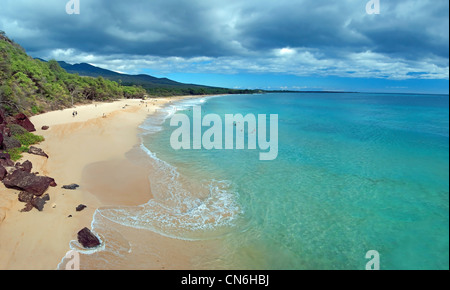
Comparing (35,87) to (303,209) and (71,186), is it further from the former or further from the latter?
(303,209)

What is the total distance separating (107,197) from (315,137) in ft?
93.3

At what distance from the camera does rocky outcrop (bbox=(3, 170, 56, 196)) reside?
40.2ft

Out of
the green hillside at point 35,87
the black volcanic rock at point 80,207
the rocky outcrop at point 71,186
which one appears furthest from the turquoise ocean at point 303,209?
the green hillside at point 35,87

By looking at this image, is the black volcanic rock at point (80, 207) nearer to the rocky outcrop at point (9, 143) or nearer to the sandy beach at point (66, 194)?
the sandy beach at point (66, 194)

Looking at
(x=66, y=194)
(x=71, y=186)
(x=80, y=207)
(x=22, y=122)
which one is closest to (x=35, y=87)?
(x=22, y=122)

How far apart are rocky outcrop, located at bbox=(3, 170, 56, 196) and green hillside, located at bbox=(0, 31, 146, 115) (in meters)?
19.0

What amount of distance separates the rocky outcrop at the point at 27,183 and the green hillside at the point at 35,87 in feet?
62.3

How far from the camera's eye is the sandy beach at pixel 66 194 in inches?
354

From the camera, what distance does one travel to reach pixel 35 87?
39875 mm

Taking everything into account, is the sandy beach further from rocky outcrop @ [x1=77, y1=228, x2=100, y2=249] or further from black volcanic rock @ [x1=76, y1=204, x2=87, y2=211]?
rocky outcrop @ [x1=77, y1=228, x2=100, y2=249]

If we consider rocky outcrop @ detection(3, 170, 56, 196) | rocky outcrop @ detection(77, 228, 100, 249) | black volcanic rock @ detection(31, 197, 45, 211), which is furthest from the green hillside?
rocky outcrop @ detection(77, 228, 100, 249)

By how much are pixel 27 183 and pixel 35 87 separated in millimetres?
36710

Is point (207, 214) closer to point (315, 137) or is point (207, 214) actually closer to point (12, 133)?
point (12, 133)

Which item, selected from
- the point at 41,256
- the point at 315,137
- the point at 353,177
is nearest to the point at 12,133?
the point at 41,256
